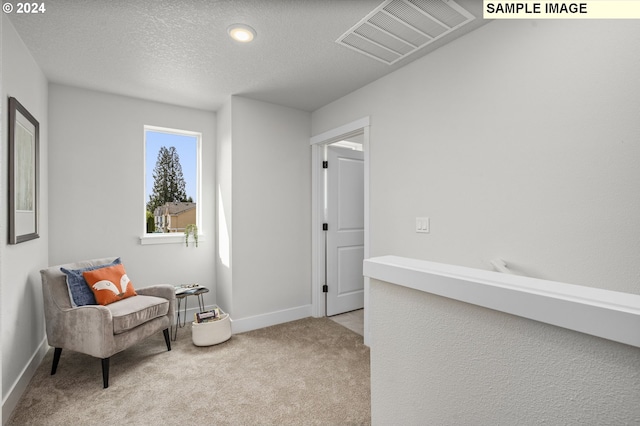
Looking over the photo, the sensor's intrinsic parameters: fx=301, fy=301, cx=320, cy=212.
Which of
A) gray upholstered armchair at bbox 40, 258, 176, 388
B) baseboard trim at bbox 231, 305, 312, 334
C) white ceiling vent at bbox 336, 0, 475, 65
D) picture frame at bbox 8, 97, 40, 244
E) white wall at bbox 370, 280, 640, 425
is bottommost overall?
baseboard trim at bbox 231, 305, 312, 334

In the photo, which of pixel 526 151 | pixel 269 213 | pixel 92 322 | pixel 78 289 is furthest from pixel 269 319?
pixel 526 151

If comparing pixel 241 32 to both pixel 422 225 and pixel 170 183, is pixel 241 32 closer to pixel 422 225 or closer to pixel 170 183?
pixel 422 225

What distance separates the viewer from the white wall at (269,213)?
320cm

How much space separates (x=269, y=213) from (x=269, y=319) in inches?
46.2

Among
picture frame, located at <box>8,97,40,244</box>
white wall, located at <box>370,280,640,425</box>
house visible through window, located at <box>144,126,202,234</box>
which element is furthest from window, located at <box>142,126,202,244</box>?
white wall, located at <box>370,280,640,425</box>

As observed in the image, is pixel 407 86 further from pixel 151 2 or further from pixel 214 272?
pixel 214 272

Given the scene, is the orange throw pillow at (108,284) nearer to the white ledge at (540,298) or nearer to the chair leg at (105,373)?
the chair leg at (105,373)

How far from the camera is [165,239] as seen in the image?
3.39 meters

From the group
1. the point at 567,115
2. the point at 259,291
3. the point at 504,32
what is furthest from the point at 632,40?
the point at 259,291

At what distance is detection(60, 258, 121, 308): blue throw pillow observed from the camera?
2309mm

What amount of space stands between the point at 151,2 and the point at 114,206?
2147 millimetres

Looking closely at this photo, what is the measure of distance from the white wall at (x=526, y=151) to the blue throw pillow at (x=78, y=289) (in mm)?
2483

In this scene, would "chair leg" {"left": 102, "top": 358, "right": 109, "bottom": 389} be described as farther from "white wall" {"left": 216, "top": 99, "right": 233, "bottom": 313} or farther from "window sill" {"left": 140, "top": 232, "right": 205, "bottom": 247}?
"window sill" {"left": 140, "top": 232, "right": 205, "bottom": 247}

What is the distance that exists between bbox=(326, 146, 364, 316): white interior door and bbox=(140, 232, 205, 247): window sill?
162 centimetres
